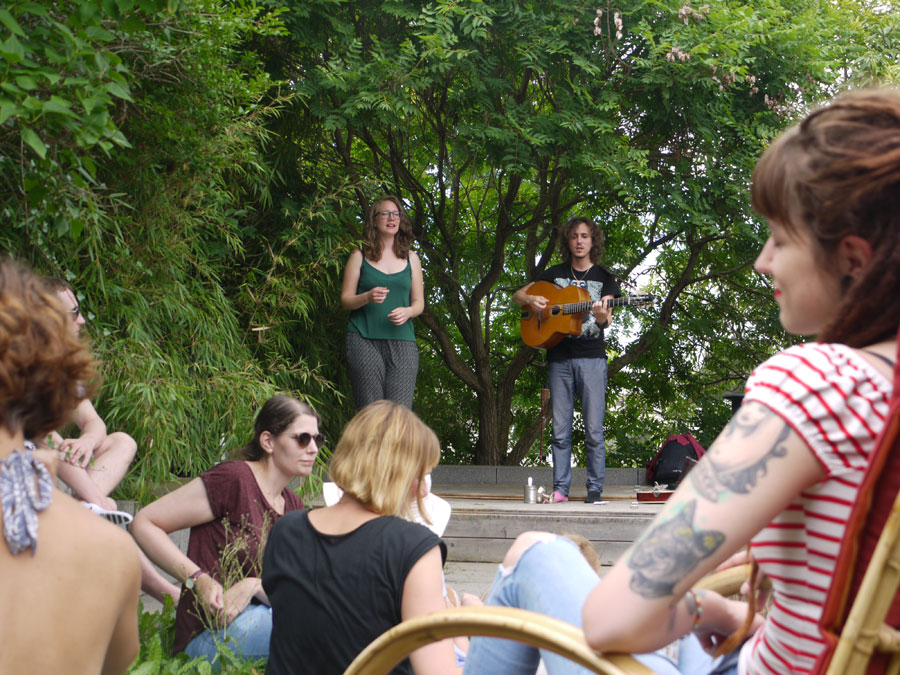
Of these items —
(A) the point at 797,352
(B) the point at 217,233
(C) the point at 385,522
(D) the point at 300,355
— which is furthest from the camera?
(D) the point at 300,355

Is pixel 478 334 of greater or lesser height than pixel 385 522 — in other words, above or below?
below

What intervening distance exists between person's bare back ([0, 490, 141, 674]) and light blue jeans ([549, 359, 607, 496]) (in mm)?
4879

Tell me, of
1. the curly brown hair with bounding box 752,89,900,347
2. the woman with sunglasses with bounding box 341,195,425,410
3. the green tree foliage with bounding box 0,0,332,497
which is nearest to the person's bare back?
the curly brown hair with bounding box 752,89,900,347

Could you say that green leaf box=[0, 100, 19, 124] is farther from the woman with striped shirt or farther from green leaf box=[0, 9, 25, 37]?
the woman with striped shirt

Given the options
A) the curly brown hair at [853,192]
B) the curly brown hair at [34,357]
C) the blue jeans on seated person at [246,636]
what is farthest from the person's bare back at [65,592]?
the blue jeans on seated person at [246,636]

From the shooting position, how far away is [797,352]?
981 millimetres

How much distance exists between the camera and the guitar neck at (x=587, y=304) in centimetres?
603

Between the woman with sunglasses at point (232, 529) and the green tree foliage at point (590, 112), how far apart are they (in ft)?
12.8

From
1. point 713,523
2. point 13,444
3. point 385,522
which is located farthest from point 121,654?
point 713,523

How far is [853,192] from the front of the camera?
0.96 m

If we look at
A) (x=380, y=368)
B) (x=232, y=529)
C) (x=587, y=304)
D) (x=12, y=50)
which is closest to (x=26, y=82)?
(x=12, y=50)

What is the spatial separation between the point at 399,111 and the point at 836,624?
632cm

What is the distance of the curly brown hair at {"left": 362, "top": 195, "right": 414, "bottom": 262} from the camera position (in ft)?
19.7

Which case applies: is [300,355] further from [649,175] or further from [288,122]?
[649,175]
